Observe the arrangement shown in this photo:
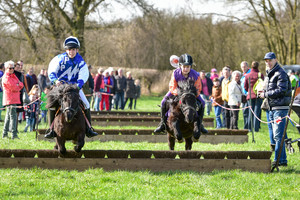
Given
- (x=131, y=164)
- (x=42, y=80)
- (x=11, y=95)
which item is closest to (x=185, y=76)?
(x=131, y=164)

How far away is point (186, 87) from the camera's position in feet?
28.5

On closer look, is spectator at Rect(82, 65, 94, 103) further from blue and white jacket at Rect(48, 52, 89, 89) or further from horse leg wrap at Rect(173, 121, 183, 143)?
horse leg wrap at Rect(173, 121, 183, 143)

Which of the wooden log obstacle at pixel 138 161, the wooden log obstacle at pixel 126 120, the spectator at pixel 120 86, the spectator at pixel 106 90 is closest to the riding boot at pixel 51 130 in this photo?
the wooden log obstacle at pixel 138 161

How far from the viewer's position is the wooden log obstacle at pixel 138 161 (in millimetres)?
8141

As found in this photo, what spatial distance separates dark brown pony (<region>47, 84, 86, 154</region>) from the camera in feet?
25.3

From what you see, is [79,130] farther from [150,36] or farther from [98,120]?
[150,36]

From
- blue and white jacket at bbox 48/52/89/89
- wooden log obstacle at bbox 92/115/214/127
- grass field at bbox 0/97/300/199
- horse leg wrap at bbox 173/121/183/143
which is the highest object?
blue and white jacket at bbox 48/52/89/89

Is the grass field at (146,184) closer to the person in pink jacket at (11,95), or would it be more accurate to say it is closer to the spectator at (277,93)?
the spectator at (277,93)

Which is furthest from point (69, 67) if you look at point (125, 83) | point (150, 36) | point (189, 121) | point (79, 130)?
point (150, 36)

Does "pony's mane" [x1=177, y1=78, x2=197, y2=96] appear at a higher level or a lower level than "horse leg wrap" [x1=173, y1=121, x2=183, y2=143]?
higher

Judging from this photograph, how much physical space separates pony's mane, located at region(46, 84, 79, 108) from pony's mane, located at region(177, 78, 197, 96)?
7.10 ft

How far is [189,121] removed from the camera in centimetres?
830

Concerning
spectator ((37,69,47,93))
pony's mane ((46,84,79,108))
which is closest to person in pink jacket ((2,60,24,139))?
pony's mane ((46,84,79,108))

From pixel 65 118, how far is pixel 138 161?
166 centimetres
